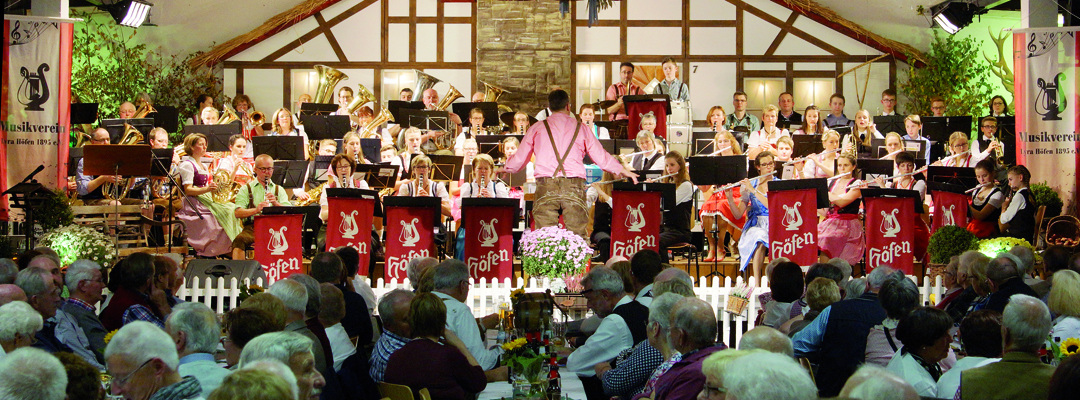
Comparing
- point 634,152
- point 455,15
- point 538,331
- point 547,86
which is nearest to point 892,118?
point 634,152

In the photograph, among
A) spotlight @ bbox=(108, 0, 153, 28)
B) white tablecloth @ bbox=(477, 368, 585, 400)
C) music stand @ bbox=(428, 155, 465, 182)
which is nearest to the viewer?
white tablecloth @ bbox=(477, 368, 585, 400)

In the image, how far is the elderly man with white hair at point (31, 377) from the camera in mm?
2945

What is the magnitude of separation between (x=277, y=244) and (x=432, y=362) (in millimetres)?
5302

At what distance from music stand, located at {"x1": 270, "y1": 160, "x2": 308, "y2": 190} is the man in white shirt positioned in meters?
6.22

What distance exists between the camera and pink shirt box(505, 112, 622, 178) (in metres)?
9.56

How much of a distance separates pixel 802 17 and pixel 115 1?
1042cm

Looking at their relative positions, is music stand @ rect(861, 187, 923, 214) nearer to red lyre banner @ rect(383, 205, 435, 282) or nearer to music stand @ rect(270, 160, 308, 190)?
red lyre banner @ rect(383, 205, 435, 282)

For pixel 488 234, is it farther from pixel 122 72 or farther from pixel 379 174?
pixel 122 72

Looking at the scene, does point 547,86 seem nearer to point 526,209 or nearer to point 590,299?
point 526,209

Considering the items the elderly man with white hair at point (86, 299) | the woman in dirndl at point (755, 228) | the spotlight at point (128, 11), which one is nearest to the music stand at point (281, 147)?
the spotlight at point (128, 11)

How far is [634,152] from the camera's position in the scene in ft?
42.1

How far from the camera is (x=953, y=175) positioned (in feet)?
34.4

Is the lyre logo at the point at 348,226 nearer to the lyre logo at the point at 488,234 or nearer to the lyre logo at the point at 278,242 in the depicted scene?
the lyre logo at the point at 278,242

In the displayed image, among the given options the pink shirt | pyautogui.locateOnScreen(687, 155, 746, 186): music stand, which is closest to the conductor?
the pink shirt
